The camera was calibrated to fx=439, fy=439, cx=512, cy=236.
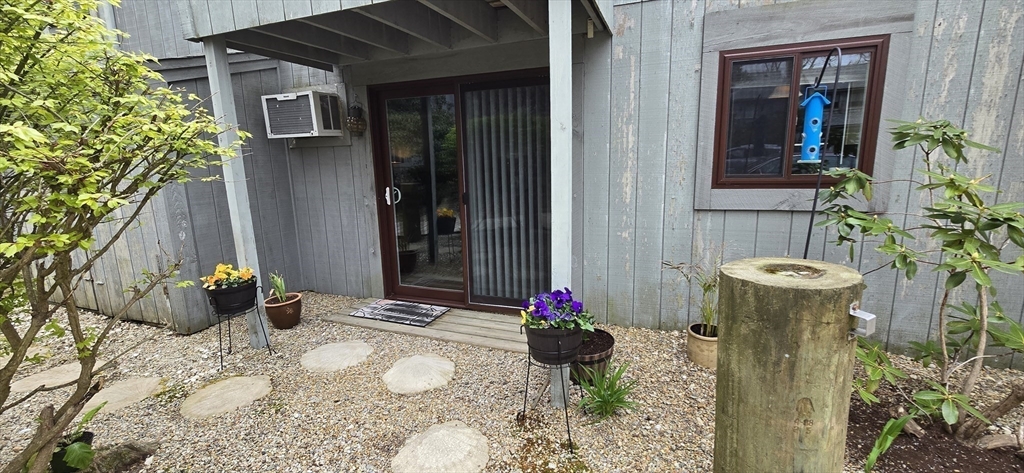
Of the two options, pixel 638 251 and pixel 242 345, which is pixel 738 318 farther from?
pixel 242 345

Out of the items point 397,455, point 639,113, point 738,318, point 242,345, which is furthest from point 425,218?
point 738,318

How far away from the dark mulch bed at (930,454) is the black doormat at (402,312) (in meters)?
2.61

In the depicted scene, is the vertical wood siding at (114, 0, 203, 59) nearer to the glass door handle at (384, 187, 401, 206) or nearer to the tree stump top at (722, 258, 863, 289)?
the glass door handle at (384, 187, 401, 206)

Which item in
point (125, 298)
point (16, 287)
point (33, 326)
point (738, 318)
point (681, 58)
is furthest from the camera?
point (125, 298)


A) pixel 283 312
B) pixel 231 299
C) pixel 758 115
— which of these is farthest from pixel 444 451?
pixel 758 115

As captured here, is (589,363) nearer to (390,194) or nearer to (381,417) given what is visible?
(381,417)

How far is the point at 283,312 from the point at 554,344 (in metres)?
2.36

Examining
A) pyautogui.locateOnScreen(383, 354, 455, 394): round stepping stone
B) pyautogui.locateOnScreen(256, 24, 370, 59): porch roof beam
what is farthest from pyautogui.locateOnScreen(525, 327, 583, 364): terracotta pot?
pyautogui.locateOnScreen(256, 24, 370, 59): porch roof beam

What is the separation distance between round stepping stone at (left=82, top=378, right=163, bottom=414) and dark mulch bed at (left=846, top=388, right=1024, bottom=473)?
3.50 m

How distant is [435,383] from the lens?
250 cm

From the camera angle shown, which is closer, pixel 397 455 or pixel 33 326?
pixel 33 326

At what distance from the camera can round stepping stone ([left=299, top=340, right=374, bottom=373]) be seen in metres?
2.74

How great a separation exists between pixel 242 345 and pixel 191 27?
2.06 meters

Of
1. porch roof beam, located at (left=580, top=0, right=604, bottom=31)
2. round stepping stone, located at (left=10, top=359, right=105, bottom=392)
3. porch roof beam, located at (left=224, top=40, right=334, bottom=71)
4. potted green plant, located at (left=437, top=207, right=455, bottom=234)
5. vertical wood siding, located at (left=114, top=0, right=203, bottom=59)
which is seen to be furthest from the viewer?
potted green plant, located at (left=437, top=207, right=455, bottom=234)
